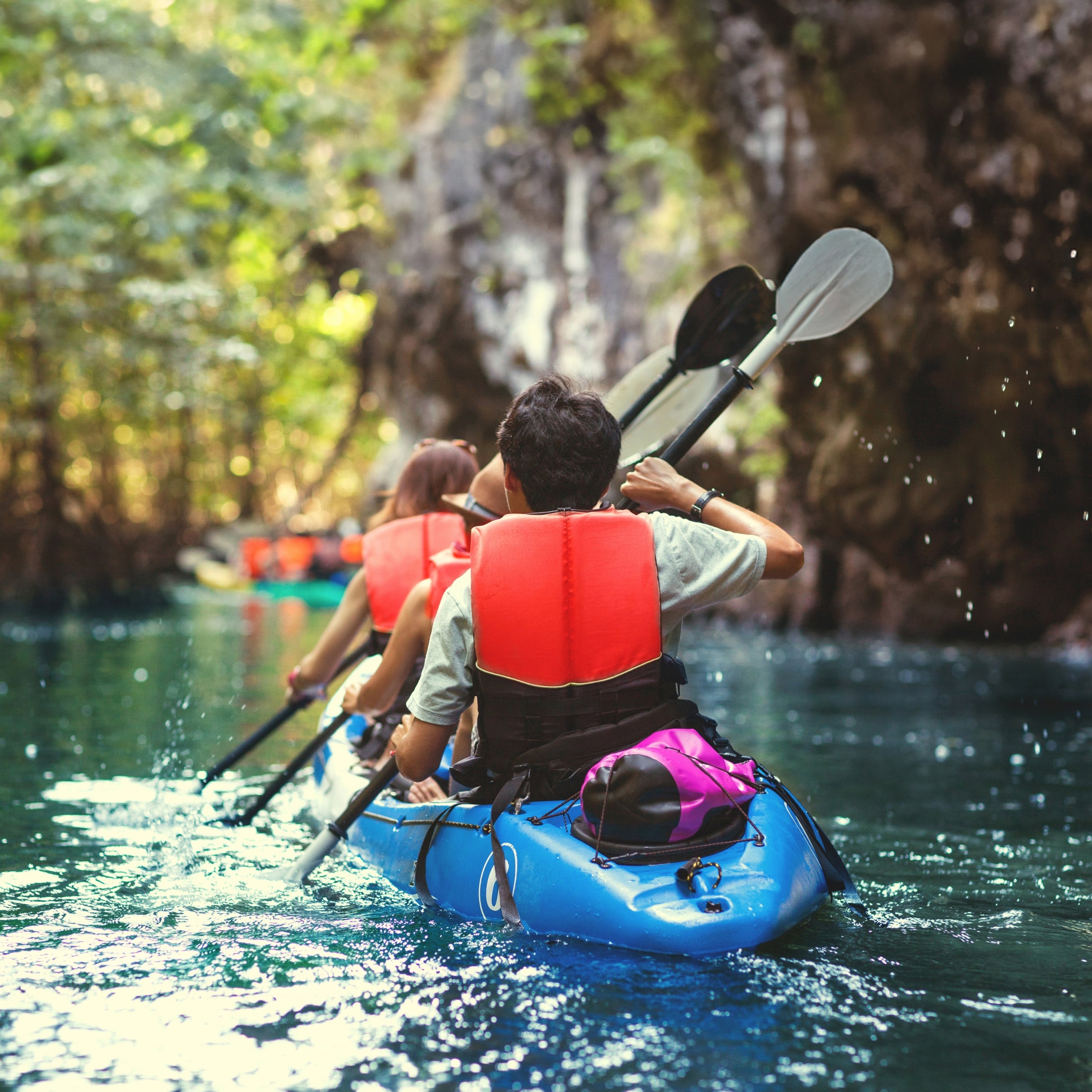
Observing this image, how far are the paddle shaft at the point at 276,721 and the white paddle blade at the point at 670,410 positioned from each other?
45.7 inches

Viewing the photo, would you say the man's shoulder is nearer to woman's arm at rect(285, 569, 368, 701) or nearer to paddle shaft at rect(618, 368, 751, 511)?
paddle shaft at rect(618, 368, 751, 511)

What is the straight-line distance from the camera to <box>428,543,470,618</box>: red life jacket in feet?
10.2

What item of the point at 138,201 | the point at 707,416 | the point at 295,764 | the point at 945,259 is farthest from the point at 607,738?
the point at 138,201

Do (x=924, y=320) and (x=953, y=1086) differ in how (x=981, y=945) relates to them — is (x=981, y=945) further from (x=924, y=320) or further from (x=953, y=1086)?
(x=924, y=320)

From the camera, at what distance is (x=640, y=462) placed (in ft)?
8.59

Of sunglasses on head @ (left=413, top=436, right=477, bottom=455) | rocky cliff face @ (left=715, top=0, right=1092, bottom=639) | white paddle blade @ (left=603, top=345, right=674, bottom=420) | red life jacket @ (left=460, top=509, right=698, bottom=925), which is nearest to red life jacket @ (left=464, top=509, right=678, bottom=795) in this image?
red life jacket @ (left=460, top=509, right=698, bottom=925)

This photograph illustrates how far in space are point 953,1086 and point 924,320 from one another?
7.72m

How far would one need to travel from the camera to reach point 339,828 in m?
3.23

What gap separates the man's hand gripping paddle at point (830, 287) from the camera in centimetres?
319

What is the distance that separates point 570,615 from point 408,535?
138 centimetres

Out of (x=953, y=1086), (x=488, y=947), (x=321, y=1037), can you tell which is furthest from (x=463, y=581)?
(x=953, y=1086)

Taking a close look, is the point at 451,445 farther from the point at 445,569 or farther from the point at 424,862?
the point at 424,862

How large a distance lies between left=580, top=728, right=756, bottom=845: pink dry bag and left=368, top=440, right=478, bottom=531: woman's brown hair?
57.8 inches

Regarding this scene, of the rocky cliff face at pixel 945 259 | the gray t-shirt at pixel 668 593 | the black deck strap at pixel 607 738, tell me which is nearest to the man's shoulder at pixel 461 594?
the gray t-shirt at pixel 668 593
